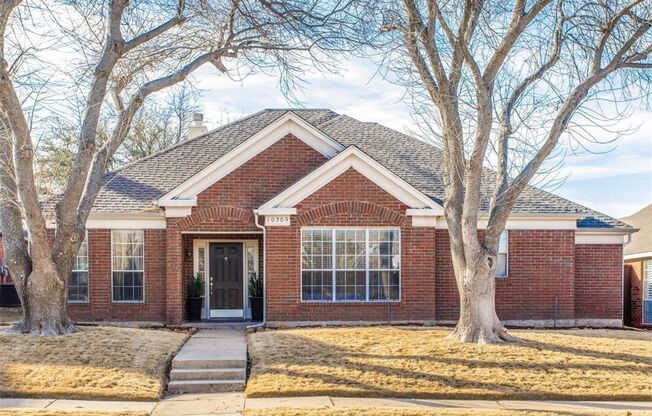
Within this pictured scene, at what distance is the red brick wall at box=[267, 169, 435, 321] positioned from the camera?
53.9 ft

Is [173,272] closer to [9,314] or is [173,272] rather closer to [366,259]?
[366,259]

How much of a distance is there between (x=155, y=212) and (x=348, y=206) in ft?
15.8

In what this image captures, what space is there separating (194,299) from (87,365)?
660 centimetres

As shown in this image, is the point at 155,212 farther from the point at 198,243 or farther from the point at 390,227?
the point at 390,227

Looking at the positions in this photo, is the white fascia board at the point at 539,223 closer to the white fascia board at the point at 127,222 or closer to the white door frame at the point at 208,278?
the white door frame at the point at 208,278

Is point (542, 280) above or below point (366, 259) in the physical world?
below

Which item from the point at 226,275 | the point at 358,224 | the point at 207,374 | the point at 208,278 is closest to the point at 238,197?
the point at 226,275

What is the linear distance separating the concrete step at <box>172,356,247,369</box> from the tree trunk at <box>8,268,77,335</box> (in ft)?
9.71

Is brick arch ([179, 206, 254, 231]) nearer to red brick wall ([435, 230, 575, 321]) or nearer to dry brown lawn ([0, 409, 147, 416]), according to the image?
red brick wall ([435, 230, 575, 321])

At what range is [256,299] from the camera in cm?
1739

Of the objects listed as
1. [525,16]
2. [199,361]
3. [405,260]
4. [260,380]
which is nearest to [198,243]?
[405,260]

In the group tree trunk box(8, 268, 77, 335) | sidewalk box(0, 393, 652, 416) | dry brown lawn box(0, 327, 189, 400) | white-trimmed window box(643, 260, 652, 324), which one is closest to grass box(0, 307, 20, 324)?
dry brown lawn box(0, 327, 189, 400)

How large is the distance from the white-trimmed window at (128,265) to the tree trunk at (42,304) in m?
4.06

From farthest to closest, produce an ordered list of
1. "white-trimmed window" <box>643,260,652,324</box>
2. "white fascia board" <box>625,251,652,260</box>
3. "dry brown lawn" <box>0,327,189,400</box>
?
"white fascia board" <box>625,251,652,260</box>
"white-trimmed window" <box>643,260,652,324</box>
"dry brown lawn" <box>0,327,189,400</box>
